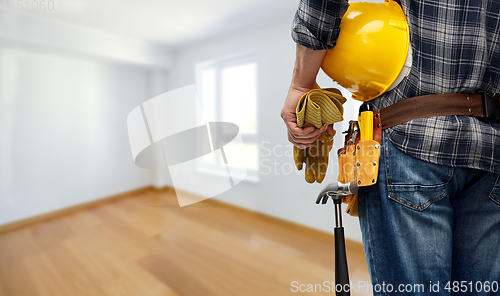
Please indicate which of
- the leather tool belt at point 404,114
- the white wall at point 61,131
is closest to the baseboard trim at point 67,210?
the white wall at point 61,131

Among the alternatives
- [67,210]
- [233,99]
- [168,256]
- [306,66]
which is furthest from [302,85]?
[67,210]

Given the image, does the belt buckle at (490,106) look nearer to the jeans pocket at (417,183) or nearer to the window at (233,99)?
the jeans pocket at (417,183)

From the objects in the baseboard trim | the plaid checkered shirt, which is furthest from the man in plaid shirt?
the baseboard trim

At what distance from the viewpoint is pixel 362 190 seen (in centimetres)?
49

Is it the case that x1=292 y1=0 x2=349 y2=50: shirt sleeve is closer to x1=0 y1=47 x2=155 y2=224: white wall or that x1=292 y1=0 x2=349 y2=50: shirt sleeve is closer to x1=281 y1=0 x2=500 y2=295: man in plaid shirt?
x1=281 y1=0 x2=500 y2=295: man in plaid shirt

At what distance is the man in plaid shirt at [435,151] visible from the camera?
42 centimetres

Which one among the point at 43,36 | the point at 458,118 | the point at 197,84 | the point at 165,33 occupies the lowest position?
the point at 458,118

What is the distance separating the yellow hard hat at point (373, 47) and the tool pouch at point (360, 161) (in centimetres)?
7

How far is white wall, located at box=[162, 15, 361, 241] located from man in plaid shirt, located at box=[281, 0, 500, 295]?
1603 mm

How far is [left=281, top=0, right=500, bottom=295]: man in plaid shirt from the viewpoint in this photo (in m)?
0.42

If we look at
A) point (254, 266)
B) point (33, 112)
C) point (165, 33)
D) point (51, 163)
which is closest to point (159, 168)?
point (51, 163)

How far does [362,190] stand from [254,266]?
59.3 inches

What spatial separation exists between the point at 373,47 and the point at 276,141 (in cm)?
200

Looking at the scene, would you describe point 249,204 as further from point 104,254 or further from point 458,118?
point 458,118
